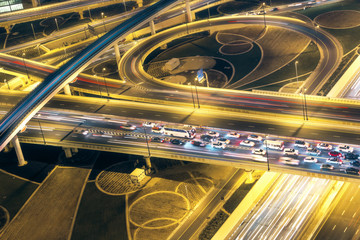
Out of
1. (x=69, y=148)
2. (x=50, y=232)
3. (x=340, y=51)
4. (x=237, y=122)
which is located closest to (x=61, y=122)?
(x=69, y=148)

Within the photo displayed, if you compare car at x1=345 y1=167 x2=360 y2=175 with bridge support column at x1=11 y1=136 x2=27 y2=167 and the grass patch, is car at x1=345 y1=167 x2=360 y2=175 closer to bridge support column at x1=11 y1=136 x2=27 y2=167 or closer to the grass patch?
the grass patch

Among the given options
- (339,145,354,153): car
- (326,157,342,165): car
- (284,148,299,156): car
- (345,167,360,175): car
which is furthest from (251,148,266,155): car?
(345,167,360,175): car

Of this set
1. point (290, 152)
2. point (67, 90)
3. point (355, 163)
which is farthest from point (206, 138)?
point (67, 90)

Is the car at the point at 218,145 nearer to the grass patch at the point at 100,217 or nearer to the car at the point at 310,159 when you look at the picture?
the car at the point at 310,159

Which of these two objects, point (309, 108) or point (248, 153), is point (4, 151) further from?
point (309, 108)

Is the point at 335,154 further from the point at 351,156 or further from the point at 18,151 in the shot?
the point at 18,151
